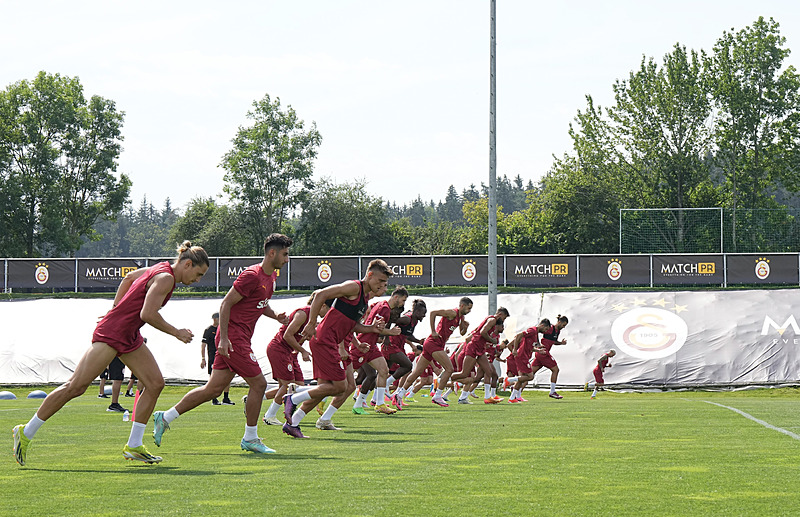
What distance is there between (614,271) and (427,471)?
99.8ft

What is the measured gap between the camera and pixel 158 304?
8.70 m

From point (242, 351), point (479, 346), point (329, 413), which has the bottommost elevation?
point (329, 413)

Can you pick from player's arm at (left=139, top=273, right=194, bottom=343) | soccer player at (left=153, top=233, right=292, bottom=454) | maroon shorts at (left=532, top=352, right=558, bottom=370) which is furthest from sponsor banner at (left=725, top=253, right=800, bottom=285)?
player's arm at (left=139, top=273, right=194, bottom=343)

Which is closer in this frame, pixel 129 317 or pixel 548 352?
pixel 129 317

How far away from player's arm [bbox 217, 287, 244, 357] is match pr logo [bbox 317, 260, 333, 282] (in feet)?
90.6

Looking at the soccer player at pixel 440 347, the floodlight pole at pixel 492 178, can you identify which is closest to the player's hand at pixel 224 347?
the soccer player at pixel 440 347

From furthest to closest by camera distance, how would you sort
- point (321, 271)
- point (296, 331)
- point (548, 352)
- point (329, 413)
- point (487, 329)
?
point (321, 271)
point (548, 352)
point (487, 329)
point (296, 331)
point (329, 413)

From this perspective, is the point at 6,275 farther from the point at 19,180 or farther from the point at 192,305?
the point at 19,180

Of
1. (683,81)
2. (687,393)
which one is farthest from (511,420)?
(683,81)

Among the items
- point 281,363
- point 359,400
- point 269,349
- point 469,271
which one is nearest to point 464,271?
point 469,271

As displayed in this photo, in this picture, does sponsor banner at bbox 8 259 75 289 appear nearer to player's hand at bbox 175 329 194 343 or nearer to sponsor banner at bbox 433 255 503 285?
sponsor banner at bbox 433 255 503 285

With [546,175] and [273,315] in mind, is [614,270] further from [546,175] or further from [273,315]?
[546,175]

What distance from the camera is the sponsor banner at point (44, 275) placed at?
38.8m

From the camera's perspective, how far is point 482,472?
7957 millimetres
